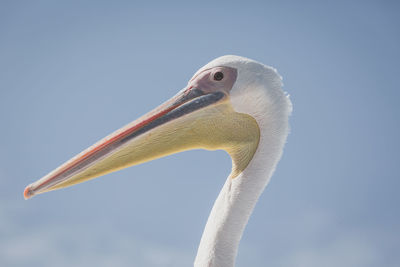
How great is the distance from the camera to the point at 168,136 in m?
3.98

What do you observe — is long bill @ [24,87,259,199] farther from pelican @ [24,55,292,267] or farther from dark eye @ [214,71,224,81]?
dark eye @ [214,71,224,81]

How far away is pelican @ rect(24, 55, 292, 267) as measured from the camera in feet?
12.1

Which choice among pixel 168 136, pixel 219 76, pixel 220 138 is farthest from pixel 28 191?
pixel 219 76

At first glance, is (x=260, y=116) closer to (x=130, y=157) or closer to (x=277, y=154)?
(x=277, y=154)

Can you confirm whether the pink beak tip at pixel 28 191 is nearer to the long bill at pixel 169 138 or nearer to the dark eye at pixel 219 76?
the long bill at pixel 169 138

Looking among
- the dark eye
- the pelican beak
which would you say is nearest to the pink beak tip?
the pelican beak

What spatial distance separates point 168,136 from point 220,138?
57 cm

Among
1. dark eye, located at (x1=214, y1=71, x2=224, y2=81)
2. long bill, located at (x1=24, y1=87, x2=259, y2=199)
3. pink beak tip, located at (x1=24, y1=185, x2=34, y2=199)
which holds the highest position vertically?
dark eye, located at (x1=214, y1=71, x2=224, y2=81)

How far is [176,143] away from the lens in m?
4.05

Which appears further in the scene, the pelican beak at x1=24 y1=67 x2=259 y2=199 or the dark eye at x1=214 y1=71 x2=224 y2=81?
the dark eye at x1=214 y1=71 x2=224 y2=81

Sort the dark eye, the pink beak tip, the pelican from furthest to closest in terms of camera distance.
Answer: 1. the dark eye
2. the pelican
3. the pink beak tip

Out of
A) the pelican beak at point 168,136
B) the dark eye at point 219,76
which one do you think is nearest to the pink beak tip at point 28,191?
the pelican beak at point 168,136

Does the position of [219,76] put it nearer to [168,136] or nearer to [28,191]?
[168,136]

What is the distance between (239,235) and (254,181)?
0.53m
